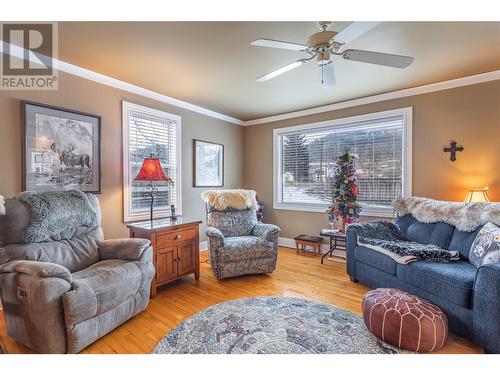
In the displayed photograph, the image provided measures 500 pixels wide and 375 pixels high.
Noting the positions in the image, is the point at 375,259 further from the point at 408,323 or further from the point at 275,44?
the point at 275,44

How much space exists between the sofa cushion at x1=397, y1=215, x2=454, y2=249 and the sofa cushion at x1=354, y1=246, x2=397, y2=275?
598mm

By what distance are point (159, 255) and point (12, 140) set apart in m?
1.75

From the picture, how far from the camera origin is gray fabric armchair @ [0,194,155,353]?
1.60m

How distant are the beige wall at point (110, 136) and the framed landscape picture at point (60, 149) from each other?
0.07 m

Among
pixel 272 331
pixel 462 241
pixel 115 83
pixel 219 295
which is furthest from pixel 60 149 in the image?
pixel 462 241

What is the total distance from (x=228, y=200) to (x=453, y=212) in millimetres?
2602

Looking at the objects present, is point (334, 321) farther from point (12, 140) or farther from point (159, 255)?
point (12, 140)

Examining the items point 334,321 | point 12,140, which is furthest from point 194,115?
point 334,321

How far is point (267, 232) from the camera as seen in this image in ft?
10.4

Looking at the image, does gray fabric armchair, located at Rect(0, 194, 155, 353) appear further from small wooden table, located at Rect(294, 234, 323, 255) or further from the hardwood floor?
small wooden table, located at Rect(294, 234, 323, 255)

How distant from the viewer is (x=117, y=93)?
306cm

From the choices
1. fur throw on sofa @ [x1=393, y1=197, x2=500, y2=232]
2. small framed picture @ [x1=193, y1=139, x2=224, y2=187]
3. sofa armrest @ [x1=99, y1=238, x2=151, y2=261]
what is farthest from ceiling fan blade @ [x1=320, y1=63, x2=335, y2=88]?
small framed picture @ [x1=193, y1=139, x2=224, y2=187]

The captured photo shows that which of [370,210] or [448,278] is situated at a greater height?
[370,210]

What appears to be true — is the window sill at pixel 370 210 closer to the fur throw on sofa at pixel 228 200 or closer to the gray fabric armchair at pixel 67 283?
the fur throw on sofa at pixel 228 200
